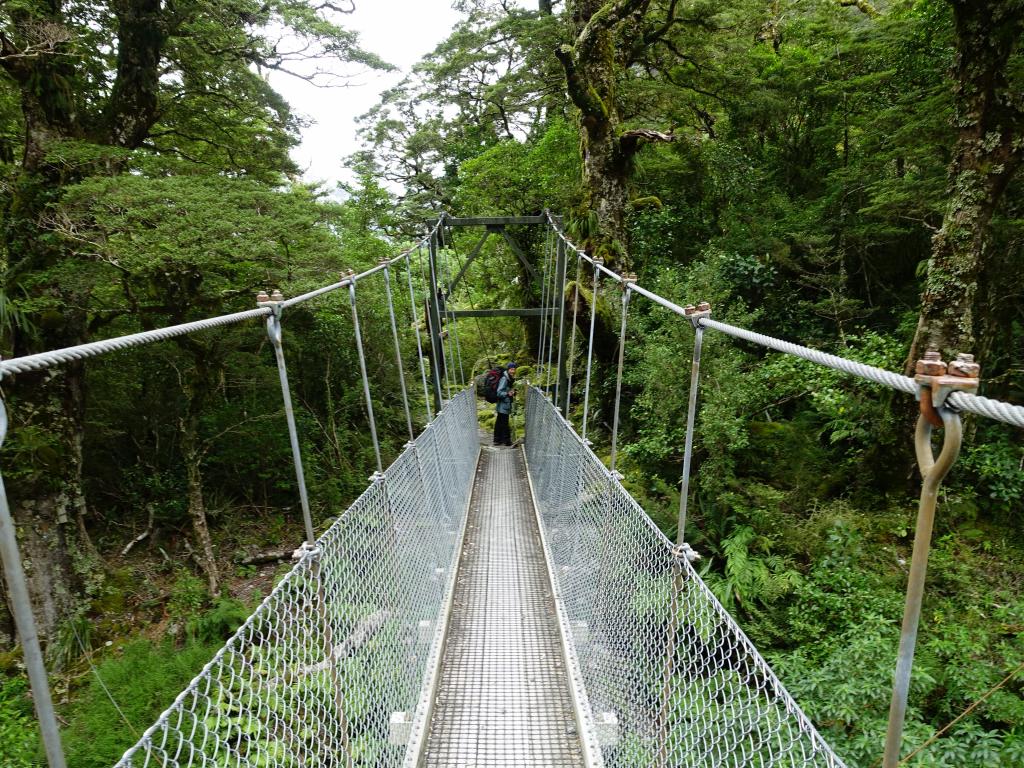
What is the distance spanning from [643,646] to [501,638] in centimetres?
105

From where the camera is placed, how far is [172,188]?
3.62 metres

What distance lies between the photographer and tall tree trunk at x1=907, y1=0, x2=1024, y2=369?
3156 millimetres

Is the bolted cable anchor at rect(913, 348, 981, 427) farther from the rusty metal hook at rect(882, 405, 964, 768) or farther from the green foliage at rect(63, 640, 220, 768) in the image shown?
the green foliage at rect(63, 640, 220, 768)

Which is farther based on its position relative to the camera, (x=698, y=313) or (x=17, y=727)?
(x=17, y=727)

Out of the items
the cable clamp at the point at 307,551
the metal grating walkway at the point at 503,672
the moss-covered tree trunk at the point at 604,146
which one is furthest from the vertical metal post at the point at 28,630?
the moss-covered tree trunk at the point at 604,146

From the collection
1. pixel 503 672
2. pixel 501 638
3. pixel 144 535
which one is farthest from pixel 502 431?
pixel 503 672

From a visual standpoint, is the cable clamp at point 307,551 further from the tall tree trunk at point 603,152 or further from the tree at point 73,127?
the tall tree trunk at point 603,152

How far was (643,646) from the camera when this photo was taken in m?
1.68

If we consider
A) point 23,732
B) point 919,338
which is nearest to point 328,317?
point 23,732

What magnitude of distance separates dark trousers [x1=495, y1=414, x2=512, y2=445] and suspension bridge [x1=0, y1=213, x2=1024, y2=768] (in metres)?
4.16

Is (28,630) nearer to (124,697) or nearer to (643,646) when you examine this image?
(643,646)

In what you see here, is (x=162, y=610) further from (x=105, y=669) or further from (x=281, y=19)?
(x=281, y=19)

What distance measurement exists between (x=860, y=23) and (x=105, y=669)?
9868 mm

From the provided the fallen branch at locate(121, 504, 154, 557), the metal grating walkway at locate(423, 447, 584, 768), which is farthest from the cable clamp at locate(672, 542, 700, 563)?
the fallen branch at locate(121, 504, 154, 557)
